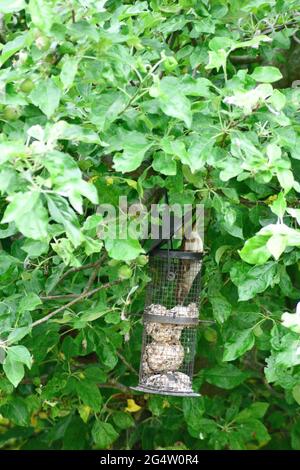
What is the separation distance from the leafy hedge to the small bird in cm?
7

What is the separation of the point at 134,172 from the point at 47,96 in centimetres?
86

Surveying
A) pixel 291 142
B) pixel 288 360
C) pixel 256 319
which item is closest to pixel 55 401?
pixel 256 319

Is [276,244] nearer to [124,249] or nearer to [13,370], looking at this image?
[124,249]

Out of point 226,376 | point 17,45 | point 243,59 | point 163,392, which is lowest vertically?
point 226,376

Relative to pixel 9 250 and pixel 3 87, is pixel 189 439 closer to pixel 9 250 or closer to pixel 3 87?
pixel 9 250

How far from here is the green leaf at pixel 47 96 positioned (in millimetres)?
→ 1812

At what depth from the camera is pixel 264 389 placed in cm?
415

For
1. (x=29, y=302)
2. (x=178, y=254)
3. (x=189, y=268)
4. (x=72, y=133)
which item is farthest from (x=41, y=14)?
(x=189, y=268)

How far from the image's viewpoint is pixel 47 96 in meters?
1.82

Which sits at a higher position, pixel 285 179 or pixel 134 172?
pixel 285 179

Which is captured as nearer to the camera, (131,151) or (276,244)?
(276,244)

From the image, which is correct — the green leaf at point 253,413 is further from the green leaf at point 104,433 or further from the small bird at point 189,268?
the small bird at point 189,268

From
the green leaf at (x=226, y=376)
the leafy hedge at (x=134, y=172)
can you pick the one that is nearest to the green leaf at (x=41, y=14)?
the leafy hedge at (x=134, y=172)

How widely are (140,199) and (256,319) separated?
505mm
